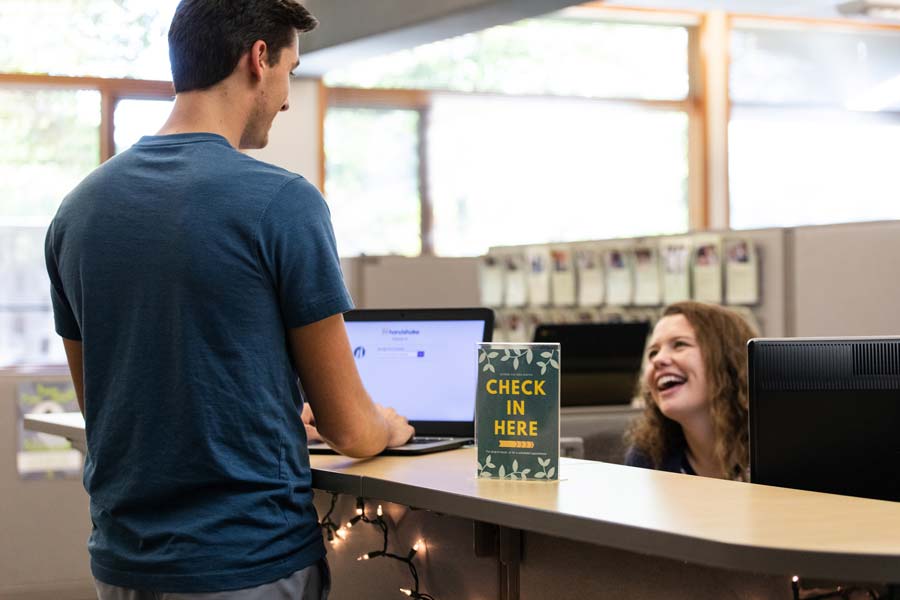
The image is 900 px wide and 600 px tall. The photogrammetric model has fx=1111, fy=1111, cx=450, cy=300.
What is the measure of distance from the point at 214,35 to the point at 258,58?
6 cm

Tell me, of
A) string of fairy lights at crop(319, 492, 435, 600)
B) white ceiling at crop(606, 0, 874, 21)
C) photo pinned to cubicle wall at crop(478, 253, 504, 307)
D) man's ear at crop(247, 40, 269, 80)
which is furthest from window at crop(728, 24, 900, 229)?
man's ear at crop(247, 40, 269, 80)

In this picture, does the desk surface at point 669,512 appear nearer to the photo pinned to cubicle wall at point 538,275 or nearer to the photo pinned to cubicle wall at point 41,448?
the photo pinned to cubicle wall at point 538,275

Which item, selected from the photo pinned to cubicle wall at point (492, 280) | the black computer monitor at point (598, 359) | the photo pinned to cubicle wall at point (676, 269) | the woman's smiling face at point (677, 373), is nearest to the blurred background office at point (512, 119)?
the photo pinned to cubicle wall at point (492, 280)

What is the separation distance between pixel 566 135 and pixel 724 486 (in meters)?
5.71

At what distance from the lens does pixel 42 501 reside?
447cm

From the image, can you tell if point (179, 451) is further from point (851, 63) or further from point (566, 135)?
point (851, 63)

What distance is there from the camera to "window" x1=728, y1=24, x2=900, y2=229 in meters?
7.34

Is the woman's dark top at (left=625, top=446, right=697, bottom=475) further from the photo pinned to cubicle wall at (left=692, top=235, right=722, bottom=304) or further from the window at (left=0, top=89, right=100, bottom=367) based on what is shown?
the window at (left=0, top=89, right=100, bottom=367)

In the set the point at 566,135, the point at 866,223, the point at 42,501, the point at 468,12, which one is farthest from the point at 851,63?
the point at 42,501

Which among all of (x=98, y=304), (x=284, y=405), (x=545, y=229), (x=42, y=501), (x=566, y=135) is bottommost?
(x=42, y=501)

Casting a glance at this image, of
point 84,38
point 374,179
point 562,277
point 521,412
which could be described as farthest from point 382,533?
point 374,179

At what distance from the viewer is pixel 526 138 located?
697cm

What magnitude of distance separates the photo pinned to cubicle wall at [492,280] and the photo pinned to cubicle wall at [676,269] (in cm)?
77

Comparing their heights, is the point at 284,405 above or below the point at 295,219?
below
